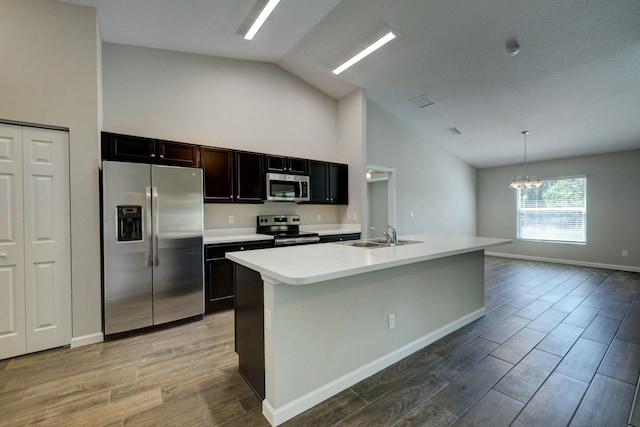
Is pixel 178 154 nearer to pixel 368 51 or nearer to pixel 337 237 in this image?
pixel 337 237

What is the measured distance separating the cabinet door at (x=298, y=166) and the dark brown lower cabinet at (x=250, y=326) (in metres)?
2.48

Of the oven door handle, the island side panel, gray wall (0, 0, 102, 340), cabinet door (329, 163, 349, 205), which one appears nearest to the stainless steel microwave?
cabinet door (329, 163, 349, 205)

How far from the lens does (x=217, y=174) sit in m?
3.65

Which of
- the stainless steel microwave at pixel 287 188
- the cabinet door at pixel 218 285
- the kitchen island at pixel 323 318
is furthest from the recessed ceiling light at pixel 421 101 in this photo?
the cabinet door at pixel 218 285

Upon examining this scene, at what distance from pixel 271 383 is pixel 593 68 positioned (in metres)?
4.95

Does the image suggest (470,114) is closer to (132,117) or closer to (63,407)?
(132,117)

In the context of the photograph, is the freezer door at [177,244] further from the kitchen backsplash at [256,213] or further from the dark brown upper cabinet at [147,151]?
the kitchen backsplash at [256,213]

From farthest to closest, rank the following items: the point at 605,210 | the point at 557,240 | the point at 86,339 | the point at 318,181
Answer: the point at 557,240 → the point at 605,210 → the point at 318,181 → the point at 86,339

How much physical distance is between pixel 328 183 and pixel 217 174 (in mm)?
1880

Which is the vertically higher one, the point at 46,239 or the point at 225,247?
the point at 46,239

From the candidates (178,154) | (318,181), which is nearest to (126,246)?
(178,154)

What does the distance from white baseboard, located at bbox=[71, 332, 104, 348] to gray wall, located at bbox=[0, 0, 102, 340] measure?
0.02 metres

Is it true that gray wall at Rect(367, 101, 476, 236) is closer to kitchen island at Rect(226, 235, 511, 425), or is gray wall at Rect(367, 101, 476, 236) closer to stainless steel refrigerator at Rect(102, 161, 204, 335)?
kitchen island at Rect(226, 235, 511, 425)

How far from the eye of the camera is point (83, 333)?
8.57ft
